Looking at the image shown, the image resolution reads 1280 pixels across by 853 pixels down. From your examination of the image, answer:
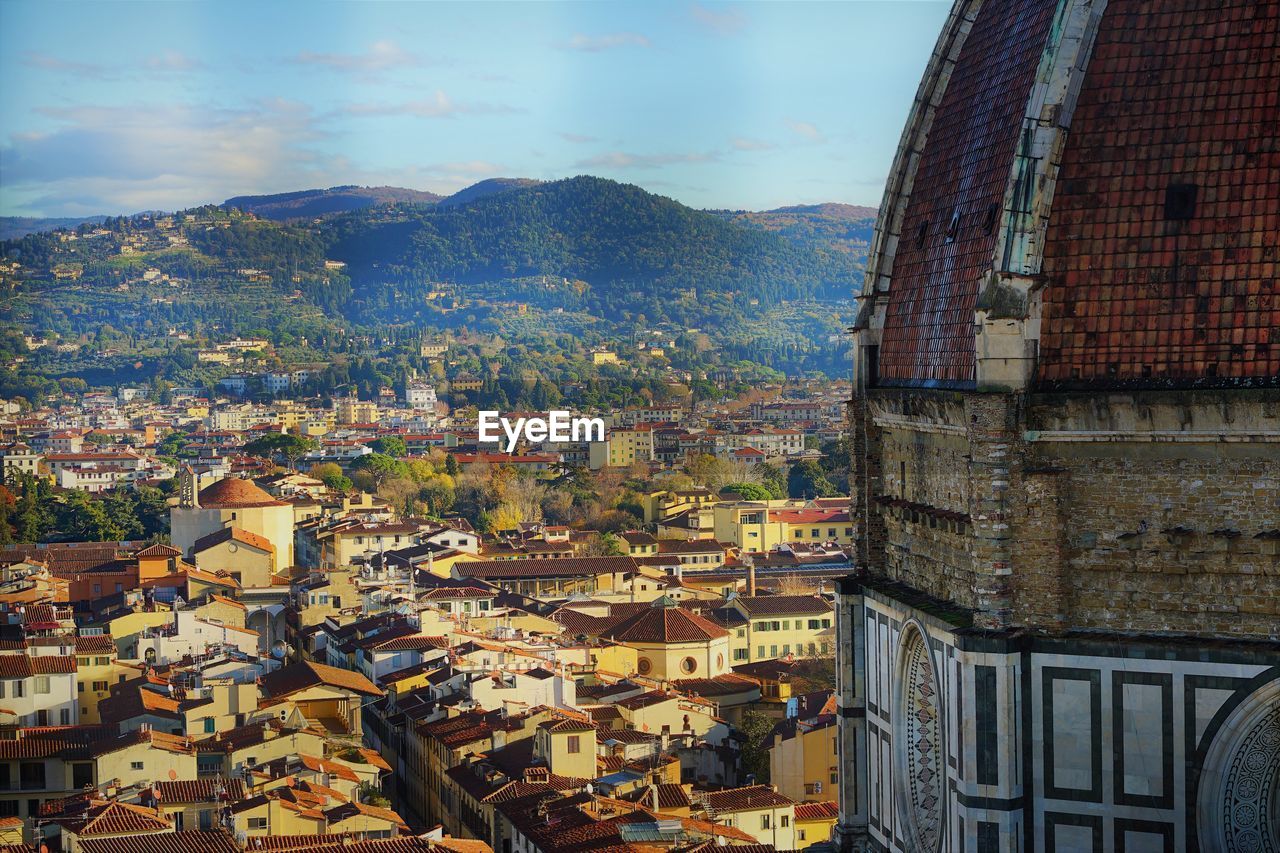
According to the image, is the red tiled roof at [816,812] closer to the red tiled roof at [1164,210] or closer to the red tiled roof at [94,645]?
the red tiled roof at [94,645]

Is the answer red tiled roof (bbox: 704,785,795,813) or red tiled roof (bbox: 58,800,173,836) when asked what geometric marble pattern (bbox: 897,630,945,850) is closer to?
red tiled roof (bbox: 58,800,173,836)

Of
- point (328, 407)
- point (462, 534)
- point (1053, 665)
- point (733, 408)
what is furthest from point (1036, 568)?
point (328, 407)

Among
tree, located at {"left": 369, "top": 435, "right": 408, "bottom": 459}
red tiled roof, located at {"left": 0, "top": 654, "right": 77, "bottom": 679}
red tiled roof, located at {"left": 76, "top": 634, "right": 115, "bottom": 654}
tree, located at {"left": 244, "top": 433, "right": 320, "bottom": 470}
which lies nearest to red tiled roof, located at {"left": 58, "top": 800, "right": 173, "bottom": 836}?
red tiled roof, located at {"left": 0, "top": 654, "right": 77, "bottom": 679}

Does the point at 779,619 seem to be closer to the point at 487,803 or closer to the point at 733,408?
the point at 487,803

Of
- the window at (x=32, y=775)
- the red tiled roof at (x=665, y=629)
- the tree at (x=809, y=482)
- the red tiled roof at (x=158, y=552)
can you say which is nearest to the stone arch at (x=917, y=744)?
the window at (x=32, y=775)

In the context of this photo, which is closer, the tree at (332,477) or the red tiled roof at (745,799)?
the red tiled roof at (745,799)
